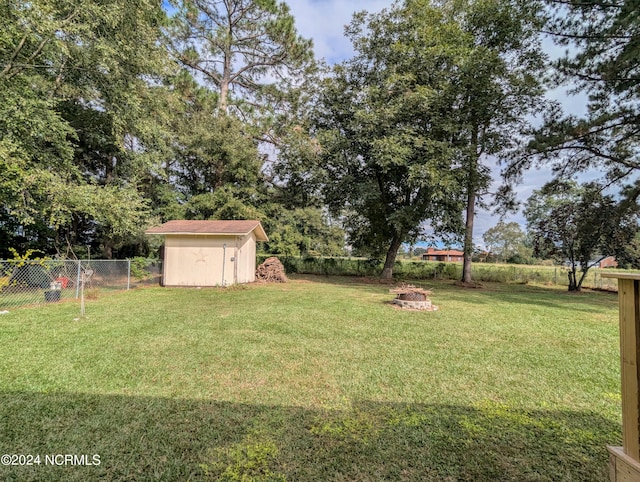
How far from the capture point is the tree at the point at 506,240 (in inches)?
2056

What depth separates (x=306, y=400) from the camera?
3.19m

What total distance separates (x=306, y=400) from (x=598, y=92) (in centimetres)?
1321

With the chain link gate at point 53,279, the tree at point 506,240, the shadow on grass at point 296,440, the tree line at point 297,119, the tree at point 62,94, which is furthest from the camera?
the tree at point 506,240

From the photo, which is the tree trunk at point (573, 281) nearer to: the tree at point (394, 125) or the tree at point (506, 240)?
the tree at point (394, 125)

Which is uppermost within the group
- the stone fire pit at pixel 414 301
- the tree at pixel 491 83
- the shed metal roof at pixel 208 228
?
the tree at pixel 491 83

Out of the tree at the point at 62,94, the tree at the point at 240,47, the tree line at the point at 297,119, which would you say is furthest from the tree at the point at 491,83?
the tree at the point at 62,94

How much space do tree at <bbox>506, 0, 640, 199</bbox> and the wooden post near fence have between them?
9.32 metres

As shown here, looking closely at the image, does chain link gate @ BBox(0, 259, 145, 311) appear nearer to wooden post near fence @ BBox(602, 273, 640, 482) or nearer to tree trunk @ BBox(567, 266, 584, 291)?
wooden post near fence @ BBox(602, 273, 640, 482)

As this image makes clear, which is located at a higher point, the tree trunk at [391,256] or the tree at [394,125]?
the tree at [394,125]

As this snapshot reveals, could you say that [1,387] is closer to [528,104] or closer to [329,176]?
[329,176]

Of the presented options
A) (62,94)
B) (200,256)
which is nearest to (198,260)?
(200,256)

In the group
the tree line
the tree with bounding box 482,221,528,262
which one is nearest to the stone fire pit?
the tree line

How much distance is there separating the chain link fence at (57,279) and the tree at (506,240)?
177ft

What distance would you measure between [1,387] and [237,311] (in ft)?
14.7
